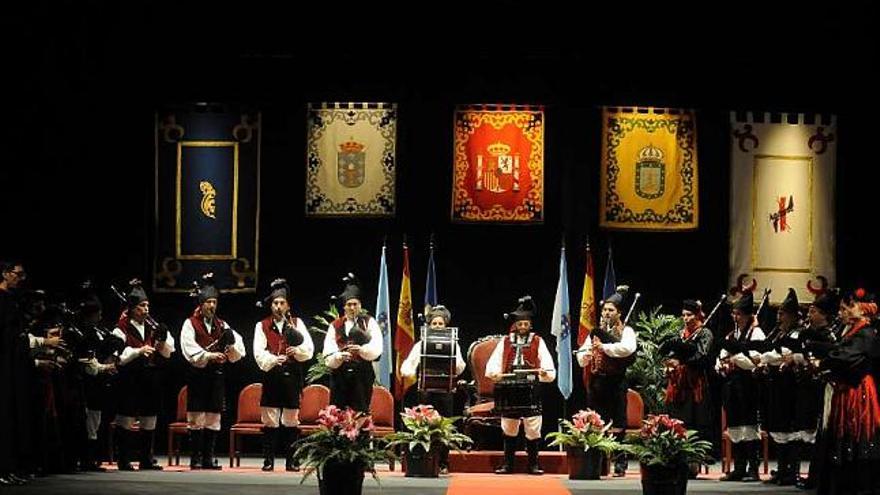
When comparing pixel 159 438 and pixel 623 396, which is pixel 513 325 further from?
pixel 159 438

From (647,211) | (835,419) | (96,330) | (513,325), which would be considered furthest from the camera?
(647,211)

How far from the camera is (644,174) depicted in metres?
15.2

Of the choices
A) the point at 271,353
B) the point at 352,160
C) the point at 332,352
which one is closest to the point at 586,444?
the point at 332,352

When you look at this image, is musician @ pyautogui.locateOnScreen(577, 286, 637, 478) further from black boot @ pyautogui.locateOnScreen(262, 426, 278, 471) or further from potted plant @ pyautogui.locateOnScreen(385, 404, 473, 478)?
black boot @ pyautogui.locateOnScreen(262, 426, 278, 471)

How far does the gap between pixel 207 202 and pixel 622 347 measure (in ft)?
14.9

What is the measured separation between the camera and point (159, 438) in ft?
52.0

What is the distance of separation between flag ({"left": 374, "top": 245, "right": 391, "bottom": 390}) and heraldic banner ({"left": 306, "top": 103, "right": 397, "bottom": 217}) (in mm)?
662

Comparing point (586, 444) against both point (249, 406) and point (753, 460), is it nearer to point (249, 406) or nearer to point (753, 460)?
point (753, 460)

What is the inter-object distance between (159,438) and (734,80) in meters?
6.97

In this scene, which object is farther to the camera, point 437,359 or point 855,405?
point 437,359

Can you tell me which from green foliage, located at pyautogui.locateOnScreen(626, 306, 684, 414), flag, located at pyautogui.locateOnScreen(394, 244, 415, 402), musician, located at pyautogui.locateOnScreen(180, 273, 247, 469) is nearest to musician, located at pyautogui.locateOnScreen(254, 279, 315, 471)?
musician, located at pyautogui.locateOnScreen(180, 273, 247, 469)

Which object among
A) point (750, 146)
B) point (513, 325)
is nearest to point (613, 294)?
point (513, 325)

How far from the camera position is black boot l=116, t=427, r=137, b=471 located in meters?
13.4

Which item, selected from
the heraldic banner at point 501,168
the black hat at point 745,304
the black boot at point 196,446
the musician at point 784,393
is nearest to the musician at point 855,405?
the musician at point 784,393
